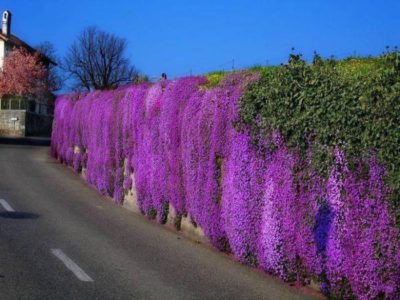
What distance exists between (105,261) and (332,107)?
4.09m

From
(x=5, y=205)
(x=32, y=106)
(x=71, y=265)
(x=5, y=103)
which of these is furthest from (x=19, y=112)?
(x=71, y=265)

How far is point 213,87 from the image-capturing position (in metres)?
11.2

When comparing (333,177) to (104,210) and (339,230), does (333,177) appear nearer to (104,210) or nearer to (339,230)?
(339,230)

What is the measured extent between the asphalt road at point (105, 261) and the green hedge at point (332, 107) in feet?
6.84

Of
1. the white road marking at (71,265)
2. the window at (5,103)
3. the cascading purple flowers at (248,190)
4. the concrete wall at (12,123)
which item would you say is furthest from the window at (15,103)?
the white road marking at (71,265)

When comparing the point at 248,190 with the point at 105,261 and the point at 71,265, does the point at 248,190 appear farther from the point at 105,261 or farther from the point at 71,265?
the point at 71,265

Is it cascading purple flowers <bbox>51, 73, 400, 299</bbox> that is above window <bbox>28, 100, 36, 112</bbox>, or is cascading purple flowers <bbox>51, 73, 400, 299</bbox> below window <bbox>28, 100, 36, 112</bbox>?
below

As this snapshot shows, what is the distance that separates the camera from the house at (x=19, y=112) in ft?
186

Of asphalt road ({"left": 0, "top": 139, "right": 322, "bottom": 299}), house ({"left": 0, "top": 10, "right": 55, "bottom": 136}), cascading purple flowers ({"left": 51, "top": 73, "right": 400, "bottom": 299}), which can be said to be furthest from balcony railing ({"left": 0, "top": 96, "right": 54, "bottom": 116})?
asphalt road ({"left": 0, "top": 139, "right": 322, "bottom": 299})

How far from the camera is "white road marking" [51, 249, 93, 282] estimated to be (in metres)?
7.98

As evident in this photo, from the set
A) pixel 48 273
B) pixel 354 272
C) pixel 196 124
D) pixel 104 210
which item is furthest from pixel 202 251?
pixel 104 210

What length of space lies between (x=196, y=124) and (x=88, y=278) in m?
4.21

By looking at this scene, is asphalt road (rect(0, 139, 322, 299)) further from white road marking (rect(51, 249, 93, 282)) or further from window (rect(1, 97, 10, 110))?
window (rect(1, 97, 10, 110))

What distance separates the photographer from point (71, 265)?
8656 mm
